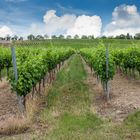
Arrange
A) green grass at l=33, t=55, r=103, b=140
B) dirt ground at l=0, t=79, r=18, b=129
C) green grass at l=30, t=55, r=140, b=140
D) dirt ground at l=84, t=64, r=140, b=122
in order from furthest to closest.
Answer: dirt ground at l=84, t=64, r=140, b=122 → dirt ground at l=0, t=79, r=18, b=129 → green grass at l=33, t=55, r=103, b=140 → green grass at l=30, t=55, r=140, b=140

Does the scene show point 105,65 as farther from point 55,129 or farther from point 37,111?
point 55,129

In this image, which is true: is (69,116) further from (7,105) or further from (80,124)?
(7,105)

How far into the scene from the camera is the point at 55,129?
34.4ft

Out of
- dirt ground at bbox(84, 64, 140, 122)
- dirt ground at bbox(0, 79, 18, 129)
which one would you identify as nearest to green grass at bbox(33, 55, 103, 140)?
dirt ground at bbox(84, 64, 140, 122)

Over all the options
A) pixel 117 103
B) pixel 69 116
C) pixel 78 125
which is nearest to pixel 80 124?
pixel 78 125

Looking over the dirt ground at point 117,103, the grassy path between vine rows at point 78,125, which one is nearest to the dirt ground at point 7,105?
the grassy path between vine rows at point 78,125

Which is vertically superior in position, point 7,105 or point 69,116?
point 69,116

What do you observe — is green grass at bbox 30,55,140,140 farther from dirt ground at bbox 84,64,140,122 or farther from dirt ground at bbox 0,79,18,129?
dirt ground at bbox 0,79,18,129

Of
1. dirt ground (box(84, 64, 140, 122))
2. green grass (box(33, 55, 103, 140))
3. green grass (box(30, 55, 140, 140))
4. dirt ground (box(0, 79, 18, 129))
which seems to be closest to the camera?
green grass (box(30, 55, 140, 140))

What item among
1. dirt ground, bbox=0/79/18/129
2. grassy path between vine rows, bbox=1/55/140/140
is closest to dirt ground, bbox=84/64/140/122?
grassy path between vine rows, bbox=1/55/140/140

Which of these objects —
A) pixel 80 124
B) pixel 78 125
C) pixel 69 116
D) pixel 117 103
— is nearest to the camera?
pixel 78 125

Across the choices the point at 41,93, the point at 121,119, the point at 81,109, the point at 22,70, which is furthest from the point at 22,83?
the point at 41,93

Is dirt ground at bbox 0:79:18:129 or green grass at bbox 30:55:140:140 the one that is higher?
green grass at bbox 30:55:140:140

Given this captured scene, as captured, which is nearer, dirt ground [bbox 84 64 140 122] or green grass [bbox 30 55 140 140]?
green grass [bbox 30 55 140 140]
